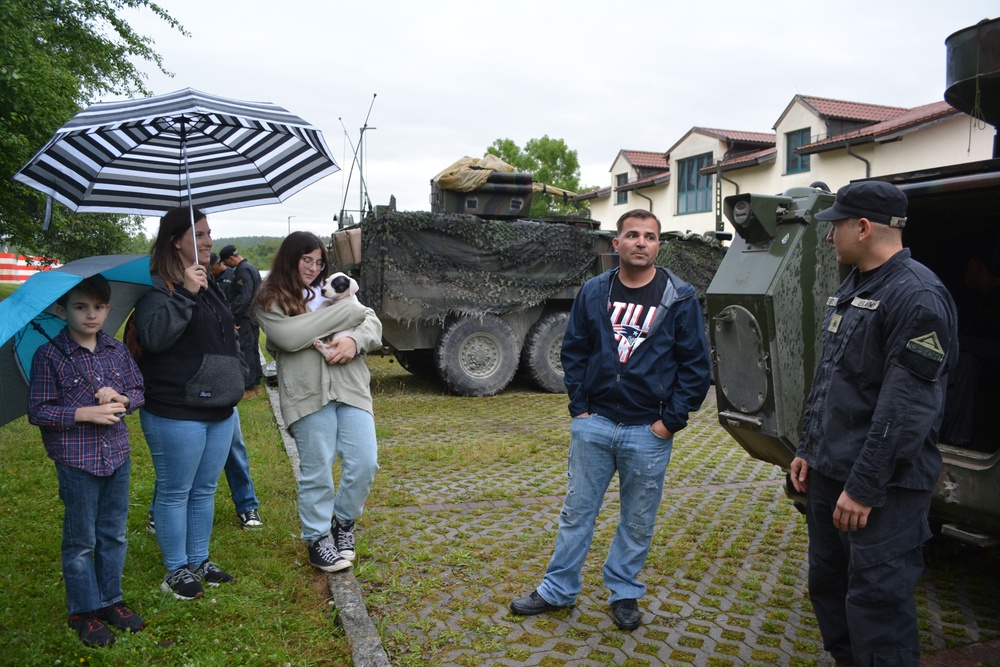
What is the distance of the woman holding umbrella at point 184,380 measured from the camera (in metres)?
3.75

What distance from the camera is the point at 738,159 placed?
27.9 m

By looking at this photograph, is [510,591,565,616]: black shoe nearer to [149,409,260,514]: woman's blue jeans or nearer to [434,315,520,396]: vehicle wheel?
[149,409,260,514]: woman's blue jeans

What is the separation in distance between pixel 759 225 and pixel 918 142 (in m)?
20.0

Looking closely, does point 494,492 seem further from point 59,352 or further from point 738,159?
point 738,159

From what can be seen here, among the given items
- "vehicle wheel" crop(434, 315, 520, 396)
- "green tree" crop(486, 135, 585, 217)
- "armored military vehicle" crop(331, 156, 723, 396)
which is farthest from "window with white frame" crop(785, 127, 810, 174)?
"vehicle wheel" crop(434, 315, 520, 396)

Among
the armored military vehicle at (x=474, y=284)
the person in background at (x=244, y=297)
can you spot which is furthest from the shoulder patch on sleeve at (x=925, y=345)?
the armored military vehicle at (x=474, y=284)

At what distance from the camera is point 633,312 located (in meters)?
3.72

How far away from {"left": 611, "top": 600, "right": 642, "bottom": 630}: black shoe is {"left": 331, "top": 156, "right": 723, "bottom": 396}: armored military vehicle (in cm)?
643

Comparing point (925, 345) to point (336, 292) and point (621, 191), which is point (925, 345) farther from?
point (621, 191)

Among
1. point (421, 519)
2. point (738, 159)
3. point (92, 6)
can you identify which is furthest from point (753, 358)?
point (738, 159)

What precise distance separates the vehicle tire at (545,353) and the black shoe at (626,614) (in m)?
7.31

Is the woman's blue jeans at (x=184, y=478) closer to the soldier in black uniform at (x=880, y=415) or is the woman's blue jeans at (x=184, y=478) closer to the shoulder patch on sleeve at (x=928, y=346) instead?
the soldier in black uniform at (x=880, y=415)

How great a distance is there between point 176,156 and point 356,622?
2.72 meters

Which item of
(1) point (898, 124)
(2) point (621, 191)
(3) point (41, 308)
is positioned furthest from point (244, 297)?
(2) point (621, 191)
